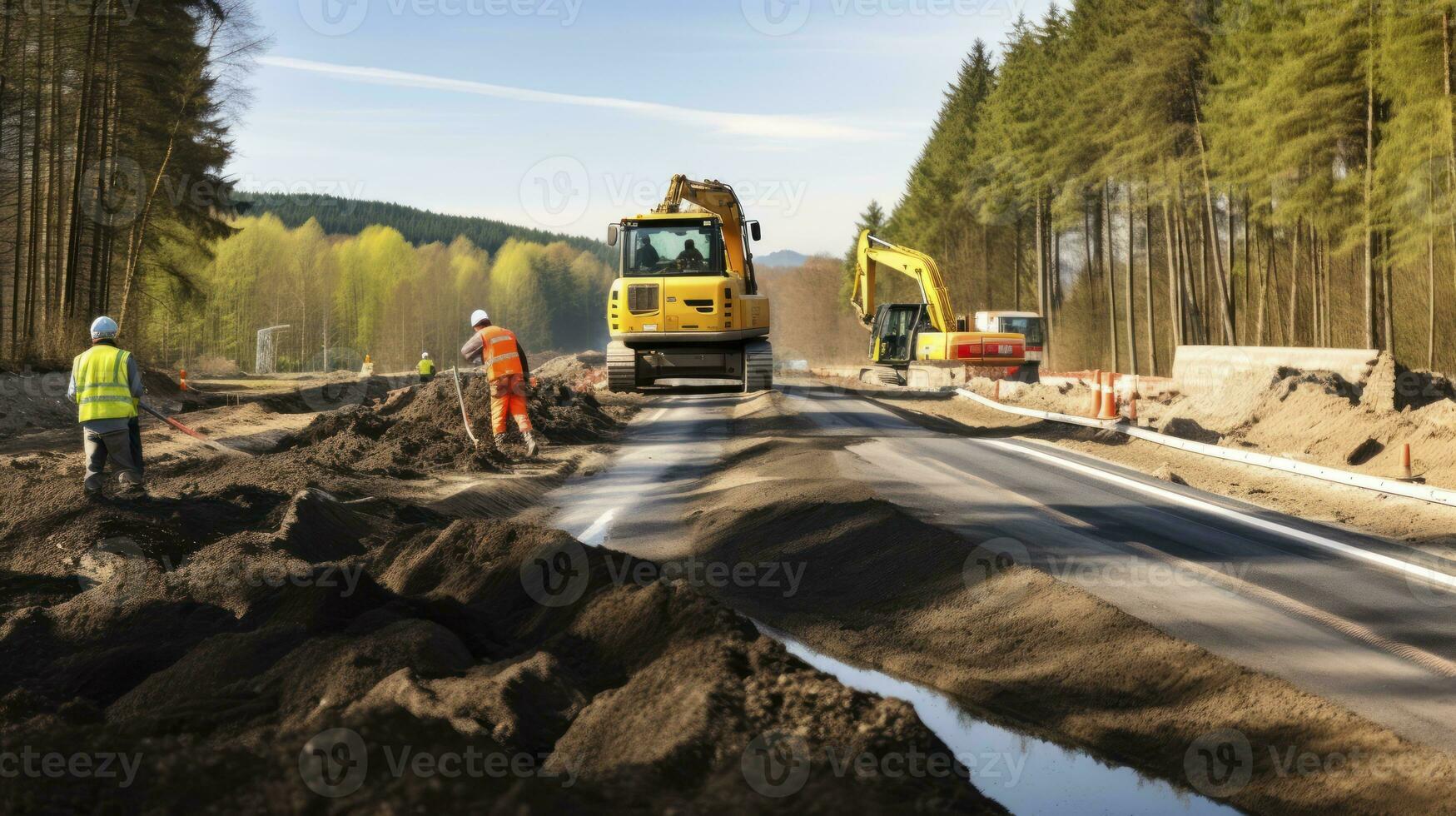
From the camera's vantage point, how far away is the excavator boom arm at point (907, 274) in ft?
107

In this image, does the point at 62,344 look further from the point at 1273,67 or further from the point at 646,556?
the point at 1273,67

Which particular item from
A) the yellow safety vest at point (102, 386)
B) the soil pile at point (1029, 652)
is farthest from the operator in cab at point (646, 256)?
the yellow safety vest at point (102, 386)

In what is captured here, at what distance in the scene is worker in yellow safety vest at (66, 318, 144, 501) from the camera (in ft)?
38.8

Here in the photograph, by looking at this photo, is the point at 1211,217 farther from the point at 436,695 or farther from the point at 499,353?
the point at 436,695

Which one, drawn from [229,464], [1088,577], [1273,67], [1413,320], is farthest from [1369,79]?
[229,464]

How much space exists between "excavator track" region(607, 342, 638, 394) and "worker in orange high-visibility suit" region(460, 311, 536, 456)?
180 cm

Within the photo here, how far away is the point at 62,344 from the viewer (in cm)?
2578

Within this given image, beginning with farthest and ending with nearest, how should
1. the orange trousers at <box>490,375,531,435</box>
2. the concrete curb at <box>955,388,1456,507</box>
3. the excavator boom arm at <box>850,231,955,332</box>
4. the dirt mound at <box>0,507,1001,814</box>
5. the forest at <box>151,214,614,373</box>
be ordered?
the forest at <box>151,214,614,373</box>
the excavator boom arm at <box>850,231,955,332</box>
the orange trousers at <box>490,375,531,435</box>
the concrete curb at <box>955,388,1456,507</box>
the dirt mound at <box>0,507,1001,814</box>

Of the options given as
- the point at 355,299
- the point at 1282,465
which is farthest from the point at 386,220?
the point at 1282,465

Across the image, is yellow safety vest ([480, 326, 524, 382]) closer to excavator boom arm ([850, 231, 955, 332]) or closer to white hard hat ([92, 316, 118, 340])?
white hard hat ([92, 316, 118, 340])

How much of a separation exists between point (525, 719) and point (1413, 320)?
39455mm

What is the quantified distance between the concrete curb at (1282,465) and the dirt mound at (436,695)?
30.0 ft

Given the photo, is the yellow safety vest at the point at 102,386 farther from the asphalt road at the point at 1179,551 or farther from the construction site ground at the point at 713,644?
the asphalt road at the point at 1179,551

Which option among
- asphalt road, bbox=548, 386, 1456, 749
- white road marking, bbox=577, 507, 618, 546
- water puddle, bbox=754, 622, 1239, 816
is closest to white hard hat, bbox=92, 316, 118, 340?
asphalt road, bbox=548, 386, 1456, 749
